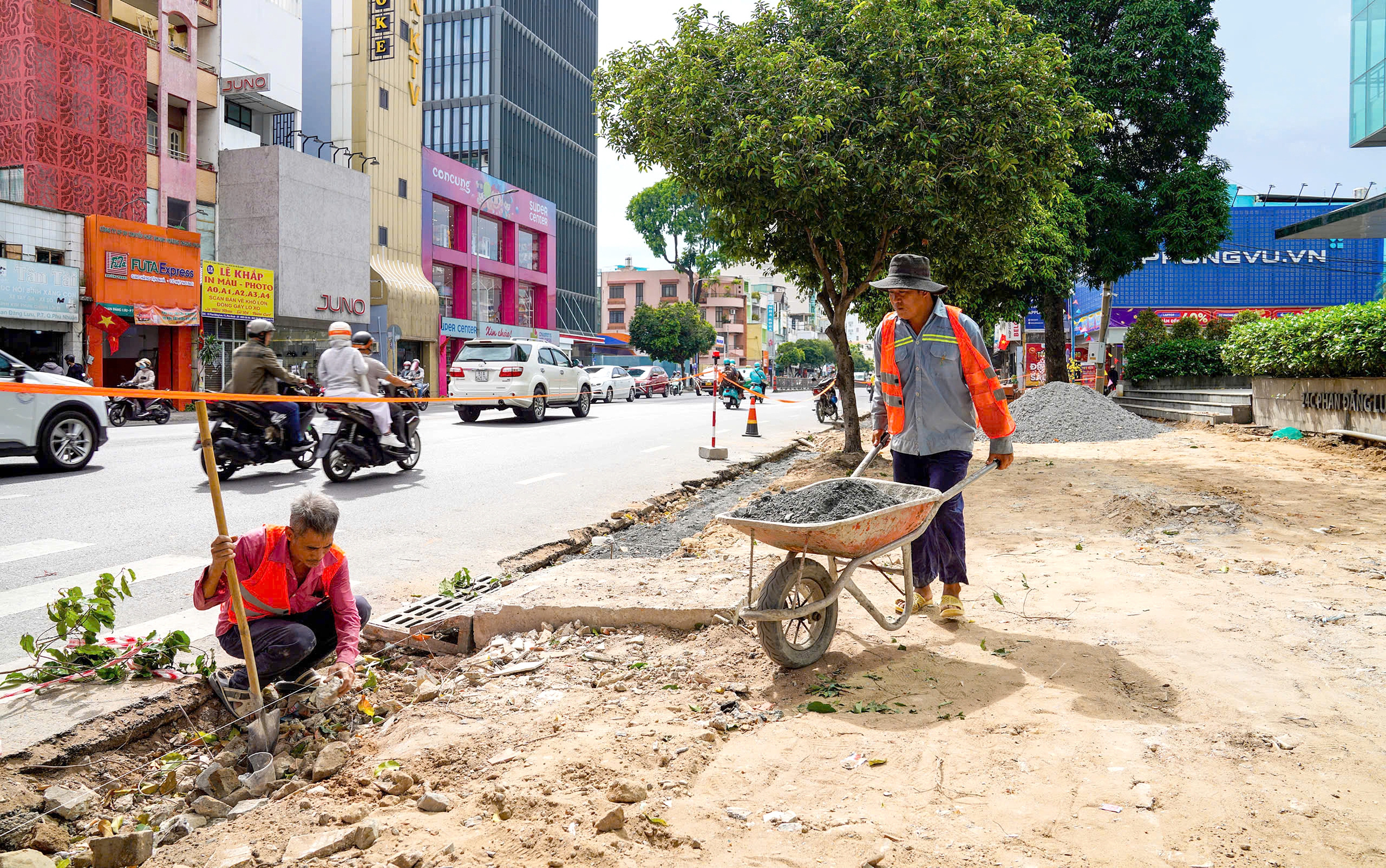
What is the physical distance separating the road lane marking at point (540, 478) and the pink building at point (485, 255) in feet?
113

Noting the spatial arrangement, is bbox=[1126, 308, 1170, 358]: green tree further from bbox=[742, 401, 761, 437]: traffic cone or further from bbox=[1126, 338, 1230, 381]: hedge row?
bbox=[742, 401, 761, 437]: traffic cone

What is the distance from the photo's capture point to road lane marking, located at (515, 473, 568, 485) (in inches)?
421

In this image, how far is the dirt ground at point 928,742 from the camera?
2625mm

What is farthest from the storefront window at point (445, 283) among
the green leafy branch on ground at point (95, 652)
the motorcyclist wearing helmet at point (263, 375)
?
the green leafy branch on ground at point (95, 652)

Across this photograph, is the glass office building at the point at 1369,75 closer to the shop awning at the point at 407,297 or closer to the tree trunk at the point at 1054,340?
the tree trunk at the point at 1054,340

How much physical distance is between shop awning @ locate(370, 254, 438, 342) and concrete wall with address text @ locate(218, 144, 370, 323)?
1102 millimetres

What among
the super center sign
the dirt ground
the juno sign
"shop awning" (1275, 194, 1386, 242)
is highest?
the juno sign

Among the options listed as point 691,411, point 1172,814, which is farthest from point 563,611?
Answer: point 691,411

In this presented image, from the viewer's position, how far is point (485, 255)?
167 ft

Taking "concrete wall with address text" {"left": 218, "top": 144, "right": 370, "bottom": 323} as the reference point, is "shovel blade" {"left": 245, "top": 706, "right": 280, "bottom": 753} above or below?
below

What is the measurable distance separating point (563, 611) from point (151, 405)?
18989 mm

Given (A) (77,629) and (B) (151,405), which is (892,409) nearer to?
(A) (77,629)

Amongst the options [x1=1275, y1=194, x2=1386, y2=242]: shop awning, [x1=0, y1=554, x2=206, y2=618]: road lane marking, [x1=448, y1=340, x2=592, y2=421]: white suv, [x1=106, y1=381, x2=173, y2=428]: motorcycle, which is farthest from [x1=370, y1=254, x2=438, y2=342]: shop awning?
[x1=0, y1=554, x2=206, y2=618]: road lane marking

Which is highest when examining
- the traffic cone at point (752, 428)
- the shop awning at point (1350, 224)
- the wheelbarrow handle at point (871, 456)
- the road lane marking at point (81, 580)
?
the shop awning at point (1350, 224)
